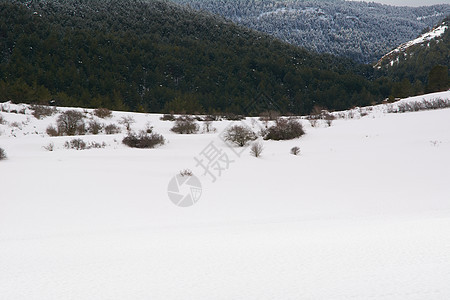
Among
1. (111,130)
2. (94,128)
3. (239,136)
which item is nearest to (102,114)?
(94,128)

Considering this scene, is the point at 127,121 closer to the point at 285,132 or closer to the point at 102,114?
A: the point at 102,114

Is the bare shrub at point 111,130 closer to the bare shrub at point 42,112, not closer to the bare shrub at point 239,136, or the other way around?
the bare shrub at point 42,112

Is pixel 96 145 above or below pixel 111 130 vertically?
below

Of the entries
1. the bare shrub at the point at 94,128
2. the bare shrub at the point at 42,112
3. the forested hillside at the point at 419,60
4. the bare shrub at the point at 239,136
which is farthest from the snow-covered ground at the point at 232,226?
the forested hillside at the point at 419,60

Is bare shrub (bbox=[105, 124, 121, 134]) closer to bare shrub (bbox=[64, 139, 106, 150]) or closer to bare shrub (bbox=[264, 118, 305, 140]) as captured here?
bare shrub (bbox=[64, 139, 106, 150])

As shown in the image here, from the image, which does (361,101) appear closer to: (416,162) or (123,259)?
(416,162)

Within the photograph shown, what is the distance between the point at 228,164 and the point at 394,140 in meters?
6.51

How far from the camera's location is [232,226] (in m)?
3.45

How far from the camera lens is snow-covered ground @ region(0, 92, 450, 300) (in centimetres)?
184

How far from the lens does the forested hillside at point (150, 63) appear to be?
127 feet

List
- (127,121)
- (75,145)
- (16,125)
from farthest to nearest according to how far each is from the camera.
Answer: (127,121), (16,125), (75,145)

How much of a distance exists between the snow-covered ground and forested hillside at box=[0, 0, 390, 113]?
92.9ft

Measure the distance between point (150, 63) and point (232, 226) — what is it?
4963 cm

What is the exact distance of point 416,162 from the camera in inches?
292
